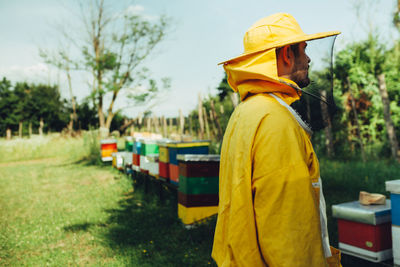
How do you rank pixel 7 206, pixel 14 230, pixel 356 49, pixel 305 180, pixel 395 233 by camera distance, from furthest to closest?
pixel 356 49, pixel 7 206, pixel 14 230, pixel 395 233, pixel 305 180

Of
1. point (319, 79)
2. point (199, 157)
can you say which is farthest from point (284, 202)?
point (199, 157)

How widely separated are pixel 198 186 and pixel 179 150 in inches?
27.0

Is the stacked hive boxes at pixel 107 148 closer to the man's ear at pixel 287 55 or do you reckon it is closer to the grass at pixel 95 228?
the grass at pixel 95 228

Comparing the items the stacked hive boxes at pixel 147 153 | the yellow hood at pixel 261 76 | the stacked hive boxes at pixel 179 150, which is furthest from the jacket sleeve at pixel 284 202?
the stacked hive boxes at pixel 147 153

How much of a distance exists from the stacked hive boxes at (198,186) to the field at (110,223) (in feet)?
0.57

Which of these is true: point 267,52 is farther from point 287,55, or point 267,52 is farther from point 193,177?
point 193,177

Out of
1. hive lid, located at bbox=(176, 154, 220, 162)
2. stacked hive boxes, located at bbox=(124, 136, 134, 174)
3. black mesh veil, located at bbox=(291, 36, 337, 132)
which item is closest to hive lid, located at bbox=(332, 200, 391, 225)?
black mesh veil, located at bbox=(291, 36, 337, 132)

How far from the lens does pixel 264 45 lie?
1108mm

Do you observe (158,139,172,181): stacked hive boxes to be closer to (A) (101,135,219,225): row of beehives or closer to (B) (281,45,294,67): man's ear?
(A) (101,135,219,225): row of beehives

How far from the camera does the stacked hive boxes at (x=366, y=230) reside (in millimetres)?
2484

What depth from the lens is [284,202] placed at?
95cm

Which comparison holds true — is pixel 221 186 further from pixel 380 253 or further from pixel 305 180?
pixel 380 253

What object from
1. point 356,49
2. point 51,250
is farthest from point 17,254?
point 356,49

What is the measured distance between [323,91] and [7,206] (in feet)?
18.9
